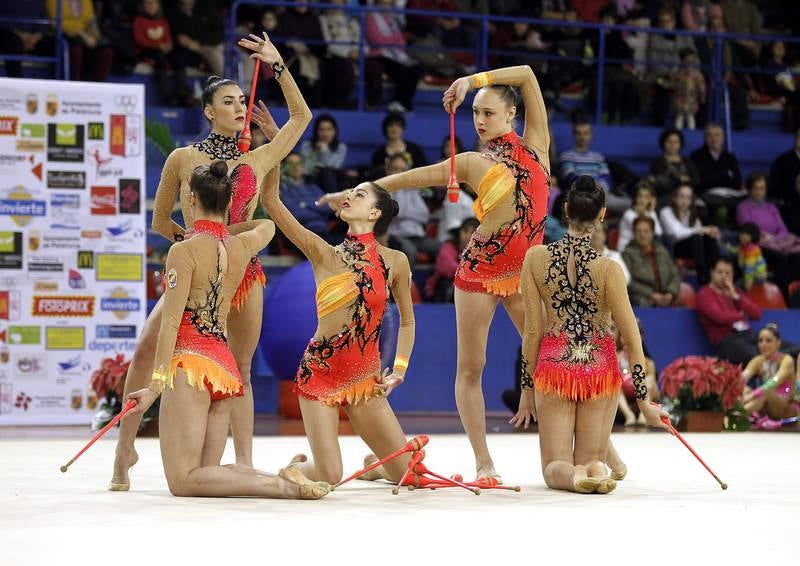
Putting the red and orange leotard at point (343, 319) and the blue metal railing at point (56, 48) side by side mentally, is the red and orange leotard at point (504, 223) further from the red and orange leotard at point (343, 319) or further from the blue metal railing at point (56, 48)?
the blue metal railing at point (56, 48)

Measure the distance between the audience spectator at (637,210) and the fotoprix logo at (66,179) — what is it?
4.12 m

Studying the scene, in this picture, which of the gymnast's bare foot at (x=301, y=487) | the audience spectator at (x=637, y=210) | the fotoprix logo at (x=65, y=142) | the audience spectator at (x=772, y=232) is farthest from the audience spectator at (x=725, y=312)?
the gymnast's bare foot at (x=301, y=487)

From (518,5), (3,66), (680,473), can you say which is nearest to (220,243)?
(680,473)

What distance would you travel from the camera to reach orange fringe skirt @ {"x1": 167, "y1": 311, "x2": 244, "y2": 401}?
14.3 ft

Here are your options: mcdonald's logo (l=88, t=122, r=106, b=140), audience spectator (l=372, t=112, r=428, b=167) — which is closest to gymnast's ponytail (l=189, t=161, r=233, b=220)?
mcdonald's logo (l=88, t=122, r=106, b=140)

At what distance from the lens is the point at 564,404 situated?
15.8ft

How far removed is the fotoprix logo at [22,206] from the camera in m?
7.78

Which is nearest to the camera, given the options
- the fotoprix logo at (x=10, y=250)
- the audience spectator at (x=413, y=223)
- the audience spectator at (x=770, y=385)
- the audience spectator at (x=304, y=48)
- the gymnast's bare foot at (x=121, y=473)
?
the gymnast's bare foot at (x=121, y=473)

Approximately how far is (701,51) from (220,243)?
8572 mm

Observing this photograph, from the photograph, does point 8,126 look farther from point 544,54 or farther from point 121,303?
point 544,54

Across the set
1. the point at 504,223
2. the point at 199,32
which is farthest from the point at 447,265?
the point at 504,223

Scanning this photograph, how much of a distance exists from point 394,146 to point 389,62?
134 cm

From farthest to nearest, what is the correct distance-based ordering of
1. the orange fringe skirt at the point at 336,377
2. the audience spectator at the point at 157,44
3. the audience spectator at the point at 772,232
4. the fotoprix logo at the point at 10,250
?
the audience spectator at the point at 772,232
the audience spectator at the point at 157,44
the fotoprix logo at the point at 10,250
the orange fringe skirt at the point at 336,377

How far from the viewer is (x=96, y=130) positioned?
7926 millimetres
